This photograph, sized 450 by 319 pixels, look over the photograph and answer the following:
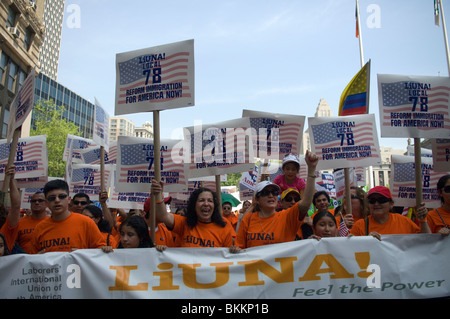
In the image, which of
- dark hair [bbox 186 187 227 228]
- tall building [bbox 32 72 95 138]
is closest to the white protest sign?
dark hair [bbox 186 187 227 228]

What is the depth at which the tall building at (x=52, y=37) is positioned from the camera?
270 feet

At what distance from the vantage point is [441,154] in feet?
15.7

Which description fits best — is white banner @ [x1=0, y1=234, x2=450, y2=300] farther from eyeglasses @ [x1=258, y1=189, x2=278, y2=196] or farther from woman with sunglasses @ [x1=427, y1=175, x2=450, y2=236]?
eyeglasses @ [x1=258, y1=189, x2=278, y2=196]

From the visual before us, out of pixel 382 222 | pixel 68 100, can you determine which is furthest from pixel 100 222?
pixel 68 100

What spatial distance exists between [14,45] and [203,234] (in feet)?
82.4

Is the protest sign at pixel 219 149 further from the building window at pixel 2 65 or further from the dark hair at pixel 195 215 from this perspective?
the building window at pixel 2 65

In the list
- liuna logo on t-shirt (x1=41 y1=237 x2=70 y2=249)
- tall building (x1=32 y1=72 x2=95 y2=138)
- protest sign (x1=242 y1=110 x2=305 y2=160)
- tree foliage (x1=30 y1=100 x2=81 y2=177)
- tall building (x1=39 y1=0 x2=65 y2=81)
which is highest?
tall building (x1=39 y1=0 x2=65 y2=81)

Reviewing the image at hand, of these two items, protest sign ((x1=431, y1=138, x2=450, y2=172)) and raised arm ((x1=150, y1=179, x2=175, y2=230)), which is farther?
protest sign ((x1=431, y1=138, x2=450, y2=172))

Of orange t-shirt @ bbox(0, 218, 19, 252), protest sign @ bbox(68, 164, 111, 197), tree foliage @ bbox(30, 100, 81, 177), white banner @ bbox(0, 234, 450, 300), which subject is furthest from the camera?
tree foliage @ bbox(30, 100, 81, 177)

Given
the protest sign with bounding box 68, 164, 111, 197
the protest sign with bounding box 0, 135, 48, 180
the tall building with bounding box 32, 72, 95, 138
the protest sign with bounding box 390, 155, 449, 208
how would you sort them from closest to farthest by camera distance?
the protest sign with bounding box 390, 155, 449, 208
the protest sign with bounding box 0, 135, 48, 180
the protest sign with bounding box 68, 164, 111, 197
the tall building with bounding box 32, 72, 95, 138

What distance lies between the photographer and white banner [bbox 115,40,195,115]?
4.34 meters

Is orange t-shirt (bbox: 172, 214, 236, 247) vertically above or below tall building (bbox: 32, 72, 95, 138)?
below

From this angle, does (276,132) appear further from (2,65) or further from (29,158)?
(2,65)
